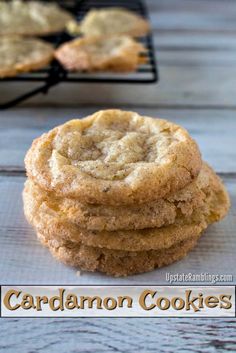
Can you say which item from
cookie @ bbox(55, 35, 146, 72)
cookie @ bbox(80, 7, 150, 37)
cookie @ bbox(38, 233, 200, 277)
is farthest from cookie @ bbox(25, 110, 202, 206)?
cookie @ bbox(80, 7, 150, 37)

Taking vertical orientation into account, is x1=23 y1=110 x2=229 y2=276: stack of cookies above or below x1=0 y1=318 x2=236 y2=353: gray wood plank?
above

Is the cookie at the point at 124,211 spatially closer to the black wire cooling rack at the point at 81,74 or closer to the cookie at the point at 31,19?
the black wire cooling rack at the point at 81,74

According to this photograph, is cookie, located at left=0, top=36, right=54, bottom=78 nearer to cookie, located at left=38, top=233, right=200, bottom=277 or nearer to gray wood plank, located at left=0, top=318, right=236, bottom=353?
cookie, located at left=38, top=233, right=200, bottom=277

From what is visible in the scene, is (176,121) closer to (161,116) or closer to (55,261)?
(161,116)

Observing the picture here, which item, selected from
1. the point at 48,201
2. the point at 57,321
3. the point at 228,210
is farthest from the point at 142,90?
the point at 57,321

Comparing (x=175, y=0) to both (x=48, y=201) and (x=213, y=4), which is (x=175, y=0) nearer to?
(x=213, y=4)

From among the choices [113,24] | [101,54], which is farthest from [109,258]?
[113,24]

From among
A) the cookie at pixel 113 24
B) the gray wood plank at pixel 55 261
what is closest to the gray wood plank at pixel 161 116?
the gray wood plank at pixel 55 261
